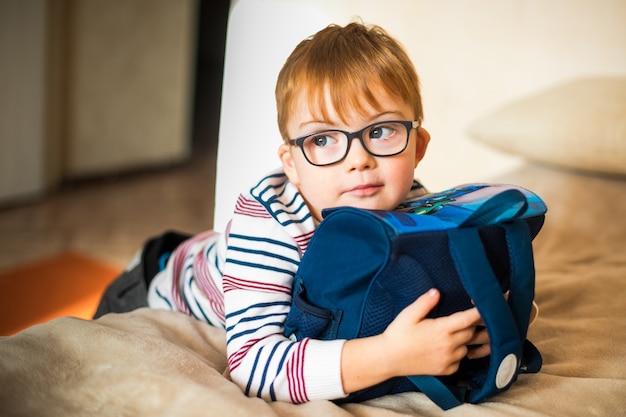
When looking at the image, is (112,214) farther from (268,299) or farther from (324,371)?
(324,371)

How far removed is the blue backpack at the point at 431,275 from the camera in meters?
0.67

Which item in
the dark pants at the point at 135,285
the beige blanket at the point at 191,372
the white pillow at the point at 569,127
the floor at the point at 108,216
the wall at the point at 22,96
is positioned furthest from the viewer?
the wall at the point at 22,96

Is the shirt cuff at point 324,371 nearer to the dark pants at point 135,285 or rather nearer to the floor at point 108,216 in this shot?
the dark pants at point 135,285

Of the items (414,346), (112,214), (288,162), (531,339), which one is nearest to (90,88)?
(112,214)

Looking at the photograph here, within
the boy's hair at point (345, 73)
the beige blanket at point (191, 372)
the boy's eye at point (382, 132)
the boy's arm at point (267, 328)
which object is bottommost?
the beige blanket at point (191, 372)

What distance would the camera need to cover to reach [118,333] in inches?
31.7

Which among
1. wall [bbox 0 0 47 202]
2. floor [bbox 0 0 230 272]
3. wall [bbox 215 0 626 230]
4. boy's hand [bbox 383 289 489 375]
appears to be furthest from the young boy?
wall [bbox 0 0 47 202]

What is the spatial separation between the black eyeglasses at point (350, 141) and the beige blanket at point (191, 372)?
0.32m

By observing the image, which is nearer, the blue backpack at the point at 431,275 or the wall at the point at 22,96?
the blue backpack at the point at 431,275

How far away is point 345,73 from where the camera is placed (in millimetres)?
840

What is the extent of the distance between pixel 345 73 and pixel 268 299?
1.05ft

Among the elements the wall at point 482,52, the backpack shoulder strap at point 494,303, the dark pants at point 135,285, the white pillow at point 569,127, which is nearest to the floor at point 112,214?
the dark pants at point 135,285

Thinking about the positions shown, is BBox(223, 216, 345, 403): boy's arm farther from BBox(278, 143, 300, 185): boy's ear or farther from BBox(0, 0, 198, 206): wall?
BBox(0, 0, 198, 206): wall

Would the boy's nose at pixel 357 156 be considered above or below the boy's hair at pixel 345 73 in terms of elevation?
below
